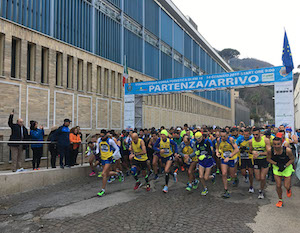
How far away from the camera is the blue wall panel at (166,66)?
107 feet

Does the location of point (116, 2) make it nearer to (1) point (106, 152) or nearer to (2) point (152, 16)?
(2) point (152, 16)

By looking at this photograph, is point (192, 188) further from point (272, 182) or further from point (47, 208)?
point (47, 208)

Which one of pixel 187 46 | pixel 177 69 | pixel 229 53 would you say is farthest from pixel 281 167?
pixel 229 53

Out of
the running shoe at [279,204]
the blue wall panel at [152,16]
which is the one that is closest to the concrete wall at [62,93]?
the blue wall panel at [152,16]

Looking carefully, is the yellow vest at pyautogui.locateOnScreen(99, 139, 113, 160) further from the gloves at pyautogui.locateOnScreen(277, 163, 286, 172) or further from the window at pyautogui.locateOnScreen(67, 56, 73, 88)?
the window at pyautogui.locateOnScreen(67, 56, 73, 88)

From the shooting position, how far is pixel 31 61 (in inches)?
630

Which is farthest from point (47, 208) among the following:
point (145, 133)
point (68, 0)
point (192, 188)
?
point (68, 0)

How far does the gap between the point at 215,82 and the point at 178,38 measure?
69.5ft

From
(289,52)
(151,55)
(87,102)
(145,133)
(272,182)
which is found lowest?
(272,182)

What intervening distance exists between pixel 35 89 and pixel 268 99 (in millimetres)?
109557

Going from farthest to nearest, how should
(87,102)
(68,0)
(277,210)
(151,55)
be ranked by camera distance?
(151,55), (87,102), (68,0), (277,210)

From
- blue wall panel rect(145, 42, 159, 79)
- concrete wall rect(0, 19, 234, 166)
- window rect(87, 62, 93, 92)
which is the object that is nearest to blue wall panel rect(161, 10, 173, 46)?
blue wall panel rect(145, 42, 159, 79)

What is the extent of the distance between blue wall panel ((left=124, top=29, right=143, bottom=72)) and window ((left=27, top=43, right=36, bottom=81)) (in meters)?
10.3

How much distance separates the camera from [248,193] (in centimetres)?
869
